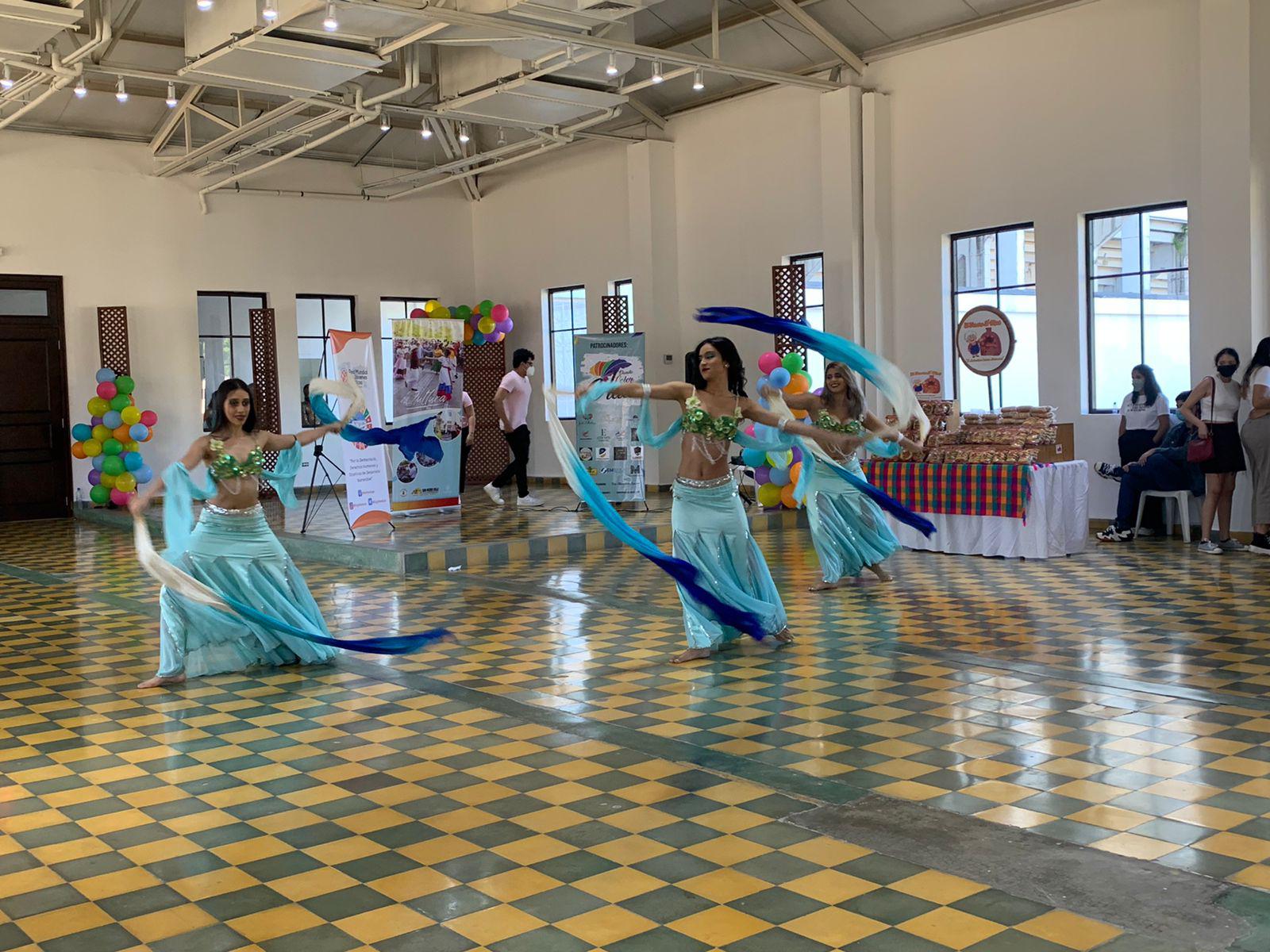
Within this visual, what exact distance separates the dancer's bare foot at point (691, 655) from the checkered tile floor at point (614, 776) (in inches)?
7.9

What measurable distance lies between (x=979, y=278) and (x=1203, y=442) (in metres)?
3.37

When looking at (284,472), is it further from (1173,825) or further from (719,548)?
(1173,825)

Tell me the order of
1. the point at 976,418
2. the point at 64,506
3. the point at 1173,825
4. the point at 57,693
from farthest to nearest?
1. the point at 64,506
2. the point at 976,418
3. the point at 57,693
4. the point at 1173,825

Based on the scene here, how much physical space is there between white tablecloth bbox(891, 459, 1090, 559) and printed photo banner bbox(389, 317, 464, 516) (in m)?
5.22

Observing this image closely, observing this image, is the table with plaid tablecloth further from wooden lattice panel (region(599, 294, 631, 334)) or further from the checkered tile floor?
wooden lattice panel (region(599, 294, 631, 334))

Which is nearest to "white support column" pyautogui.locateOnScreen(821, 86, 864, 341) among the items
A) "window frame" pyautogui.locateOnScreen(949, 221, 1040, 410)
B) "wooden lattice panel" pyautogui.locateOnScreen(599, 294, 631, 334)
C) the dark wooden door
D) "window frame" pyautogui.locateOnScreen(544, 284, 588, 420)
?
"window frame" pyautogui.locateOnScreen(949, 221, 1040, 410)

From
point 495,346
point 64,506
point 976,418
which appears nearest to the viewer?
point 976,418

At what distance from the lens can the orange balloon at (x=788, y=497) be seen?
12297 millimetres

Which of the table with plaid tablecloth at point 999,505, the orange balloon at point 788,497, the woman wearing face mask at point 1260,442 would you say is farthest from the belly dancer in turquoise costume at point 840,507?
the orange balloon at point 788,497

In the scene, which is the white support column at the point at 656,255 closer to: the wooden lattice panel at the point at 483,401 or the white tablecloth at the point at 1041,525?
the wooden lattice panel at the point at 483,401

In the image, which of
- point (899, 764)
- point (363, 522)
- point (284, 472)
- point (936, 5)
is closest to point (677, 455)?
point (363, 522)

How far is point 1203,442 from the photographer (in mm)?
9562

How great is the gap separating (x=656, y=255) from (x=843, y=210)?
10.4ft

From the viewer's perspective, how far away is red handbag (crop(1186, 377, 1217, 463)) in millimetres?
9523
